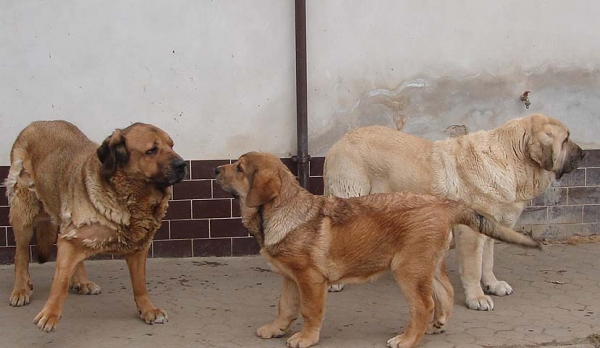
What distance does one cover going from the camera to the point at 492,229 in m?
6.03

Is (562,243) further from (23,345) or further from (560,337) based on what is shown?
(23,345)

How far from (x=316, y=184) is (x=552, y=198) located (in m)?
2.79

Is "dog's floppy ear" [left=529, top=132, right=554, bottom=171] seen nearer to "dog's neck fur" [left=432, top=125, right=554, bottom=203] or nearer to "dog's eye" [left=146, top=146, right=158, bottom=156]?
"dog's neck fur" [left=432, top=125, right=554, bottom=203]

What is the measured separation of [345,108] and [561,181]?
2693mm

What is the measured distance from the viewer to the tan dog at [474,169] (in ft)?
23.7

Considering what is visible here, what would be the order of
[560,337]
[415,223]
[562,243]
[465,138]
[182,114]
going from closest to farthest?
[415,223], [560,337], [465,138], [182,114], [562,243]

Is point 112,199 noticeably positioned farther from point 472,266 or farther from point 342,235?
point 472,266

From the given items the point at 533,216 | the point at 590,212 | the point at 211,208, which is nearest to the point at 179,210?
the point at 211,208

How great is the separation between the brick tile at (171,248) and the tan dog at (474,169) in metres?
2.04

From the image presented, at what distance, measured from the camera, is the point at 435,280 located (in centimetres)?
634

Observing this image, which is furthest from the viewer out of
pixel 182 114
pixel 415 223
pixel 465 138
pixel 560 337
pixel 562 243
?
pixel 562 243

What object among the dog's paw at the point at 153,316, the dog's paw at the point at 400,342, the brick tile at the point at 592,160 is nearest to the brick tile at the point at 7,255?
the dog's paw at the point at 153,316

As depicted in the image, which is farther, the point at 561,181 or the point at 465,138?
the point at 561,181

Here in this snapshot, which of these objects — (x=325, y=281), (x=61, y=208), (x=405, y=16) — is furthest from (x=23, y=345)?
(x=405, y=16)
